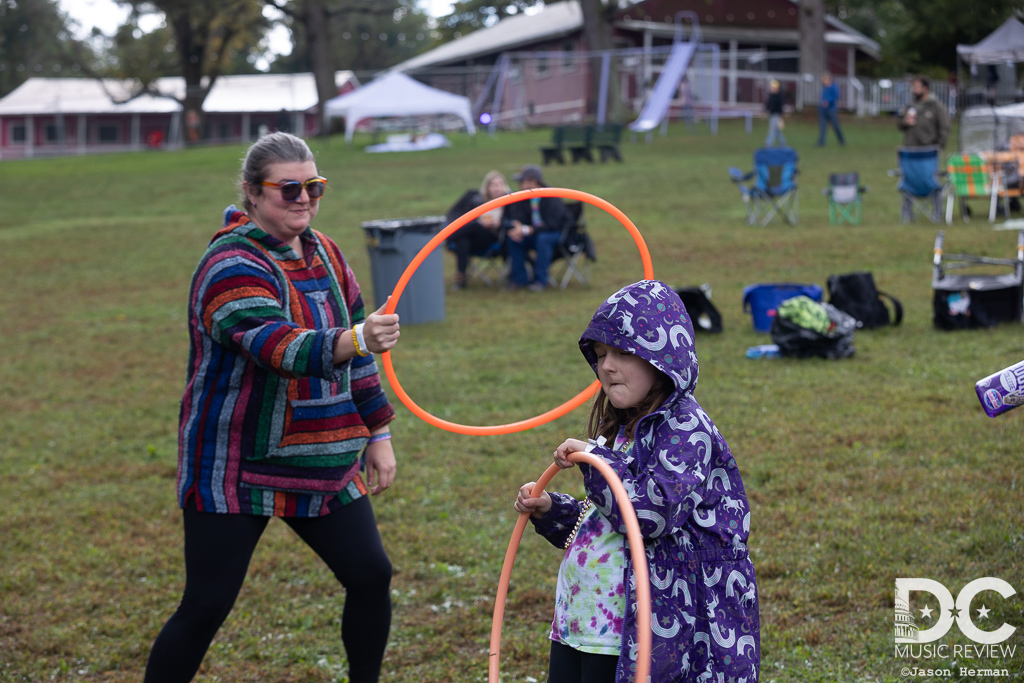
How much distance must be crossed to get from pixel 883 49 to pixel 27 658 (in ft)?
132

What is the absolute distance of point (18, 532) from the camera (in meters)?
5.41

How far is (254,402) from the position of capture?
9.74 feet

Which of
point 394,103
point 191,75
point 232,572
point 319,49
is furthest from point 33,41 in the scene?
point 232,572

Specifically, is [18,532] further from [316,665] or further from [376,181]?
[376,181]

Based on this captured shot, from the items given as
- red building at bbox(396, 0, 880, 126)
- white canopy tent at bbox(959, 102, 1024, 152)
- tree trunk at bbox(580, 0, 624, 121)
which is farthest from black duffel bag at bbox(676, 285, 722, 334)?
red building at bbox(396, 0, 880, 126)

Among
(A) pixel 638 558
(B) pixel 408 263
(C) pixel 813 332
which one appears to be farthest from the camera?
(B) pixel 408 263

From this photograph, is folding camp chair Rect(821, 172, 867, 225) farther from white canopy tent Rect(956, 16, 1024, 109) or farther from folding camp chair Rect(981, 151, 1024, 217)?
white canopy tent Rect(956, 16, 1024, 109)

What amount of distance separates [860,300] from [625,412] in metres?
7.37

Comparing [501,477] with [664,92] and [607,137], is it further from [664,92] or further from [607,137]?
[664,92]

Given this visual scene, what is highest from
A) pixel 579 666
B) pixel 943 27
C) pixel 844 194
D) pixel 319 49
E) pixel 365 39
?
pixel 365 39

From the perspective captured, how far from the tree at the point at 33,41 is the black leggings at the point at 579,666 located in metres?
56.0

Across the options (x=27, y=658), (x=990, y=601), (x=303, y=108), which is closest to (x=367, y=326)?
(x=27, y=658)

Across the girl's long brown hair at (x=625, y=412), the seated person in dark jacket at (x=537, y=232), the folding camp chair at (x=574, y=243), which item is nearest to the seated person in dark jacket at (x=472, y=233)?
the seated person in dark jacket at (x=537, y=232)

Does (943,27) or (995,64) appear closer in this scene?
(995,64)
